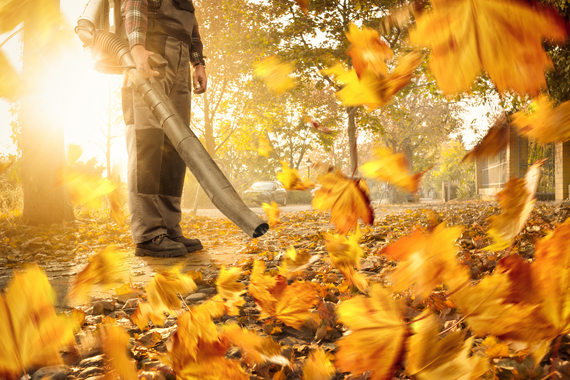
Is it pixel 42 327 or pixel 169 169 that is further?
pixel 169 169

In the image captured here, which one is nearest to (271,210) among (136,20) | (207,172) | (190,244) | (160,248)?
(190,244)

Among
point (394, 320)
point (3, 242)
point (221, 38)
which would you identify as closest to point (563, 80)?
point (394, 320)

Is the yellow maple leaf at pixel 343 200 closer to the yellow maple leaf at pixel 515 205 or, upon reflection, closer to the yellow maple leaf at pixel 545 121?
the yellow maple leaf at pixel 515 205

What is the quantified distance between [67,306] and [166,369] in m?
0.84

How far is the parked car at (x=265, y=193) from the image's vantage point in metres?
16.9

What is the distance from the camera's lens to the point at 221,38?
36.7ft

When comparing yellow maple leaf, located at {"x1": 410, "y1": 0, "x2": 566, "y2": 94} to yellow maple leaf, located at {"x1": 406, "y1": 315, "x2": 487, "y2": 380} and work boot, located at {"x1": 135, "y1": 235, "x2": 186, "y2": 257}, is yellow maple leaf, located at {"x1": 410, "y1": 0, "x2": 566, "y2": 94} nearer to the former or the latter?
yellow maple leaf, located at {"x1": 406, "y1": 315, "x2": 487, "y2": 380}

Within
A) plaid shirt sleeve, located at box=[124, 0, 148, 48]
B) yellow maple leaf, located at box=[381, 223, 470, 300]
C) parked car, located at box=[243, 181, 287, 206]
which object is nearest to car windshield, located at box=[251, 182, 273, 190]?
parked car, located at box=[243, 181, 287, 206]

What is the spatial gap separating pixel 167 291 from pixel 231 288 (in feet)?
1.14

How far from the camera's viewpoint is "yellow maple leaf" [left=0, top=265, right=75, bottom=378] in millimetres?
837

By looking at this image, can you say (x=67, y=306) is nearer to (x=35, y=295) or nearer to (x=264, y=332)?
(x=35, y=295)

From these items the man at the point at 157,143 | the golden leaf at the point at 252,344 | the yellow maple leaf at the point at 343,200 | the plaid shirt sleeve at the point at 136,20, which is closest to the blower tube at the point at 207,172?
the golden leaf at the point at 252,344

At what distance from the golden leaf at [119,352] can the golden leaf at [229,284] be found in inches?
20.2

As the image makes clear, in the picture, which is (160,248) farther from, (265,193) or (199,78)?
(265,193)
